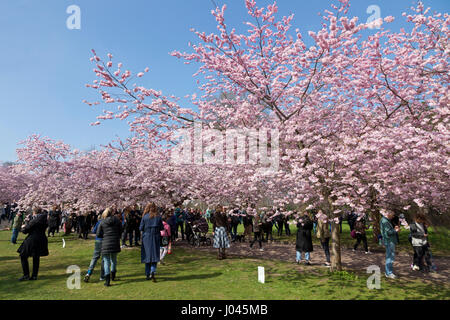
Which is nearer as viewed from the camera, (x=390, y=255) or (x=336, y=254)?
(x=390, y=255)

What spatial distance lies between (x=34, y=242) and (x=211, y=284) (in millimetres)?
4689

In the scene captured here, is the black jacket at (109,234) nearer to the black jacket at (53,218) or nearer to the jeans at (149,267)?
the jeans at (149,267)

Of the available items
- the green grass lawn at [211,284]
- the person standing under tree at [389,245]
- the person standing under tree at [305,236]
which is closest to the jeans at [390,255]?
the person standing under tree at [389,245]

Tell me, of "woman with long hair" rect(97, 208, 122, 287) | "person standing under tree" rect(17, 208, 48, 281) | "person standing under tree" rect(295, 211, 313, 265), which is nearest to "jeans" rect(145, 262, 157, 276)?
"woman with long hair" rect(97, 208, 122, 287)

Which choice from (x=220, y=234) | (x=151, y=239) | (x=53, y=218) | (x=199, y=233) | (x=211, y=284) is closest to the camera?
(x=211, y=284)

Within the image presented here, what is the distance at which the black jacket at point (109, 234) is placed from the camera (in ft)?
22.5

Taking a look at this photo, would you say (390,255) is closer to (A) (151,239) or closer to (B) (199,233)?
(A) (151,239)

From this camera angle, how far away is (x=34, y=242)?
7145mm

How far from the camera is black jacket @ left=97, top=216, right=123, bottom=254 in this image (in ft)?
22.5

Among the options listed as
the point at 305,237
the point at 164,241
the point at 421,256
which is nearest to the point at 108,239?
the point at 164,241

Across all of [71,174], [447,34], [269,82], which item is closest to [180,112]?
[269,82]

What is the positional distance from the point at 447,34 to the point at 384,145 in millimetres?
3234

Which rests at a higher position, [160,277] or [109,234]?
[109,234]
